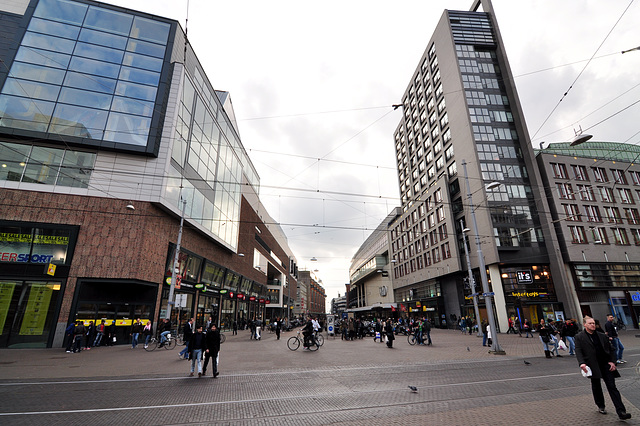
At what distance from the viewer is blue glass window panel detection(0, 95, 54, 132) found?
68.7 feet

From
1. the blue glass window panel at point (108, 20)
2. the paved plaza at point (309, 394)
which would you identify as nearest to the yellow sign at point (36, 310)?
the paved plaza at point (309, 394)

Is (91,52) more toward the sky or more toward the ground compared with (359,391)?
more toward the sky

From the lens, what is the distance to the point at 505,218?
37.7 meters

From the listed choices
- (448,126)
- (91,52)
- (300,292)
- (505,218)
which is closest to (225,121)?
(91,52)

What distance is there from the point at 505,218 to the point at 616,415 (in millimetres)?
36568

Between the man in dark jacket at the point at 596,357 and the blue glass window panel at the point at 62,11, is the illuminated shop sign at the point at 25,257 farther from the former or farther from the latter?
the man in dark jacket at the point at 596,357

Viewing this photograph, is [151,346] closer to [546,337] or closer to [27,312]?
[27,312]

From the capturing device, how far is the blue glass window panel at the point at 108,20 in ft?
85.4

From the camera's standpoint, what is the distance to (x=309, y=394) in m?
7.87

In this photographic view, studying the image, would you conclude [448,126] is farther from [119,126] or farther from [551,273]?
[119,126]

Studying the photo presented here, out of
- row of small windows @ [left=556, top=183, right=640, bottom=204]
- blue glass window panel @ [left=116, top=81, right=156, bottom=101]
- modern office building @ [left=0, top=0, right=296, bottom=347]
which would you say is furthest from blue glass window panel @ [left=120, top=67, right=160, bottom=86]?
row of small windows @ [left=556, top=183, right=640, bottom=204]

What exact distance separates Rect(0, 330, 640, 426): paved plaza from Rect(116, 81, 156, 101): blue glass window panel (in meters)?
19.9

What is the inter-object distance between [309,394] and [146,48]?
31.0 m

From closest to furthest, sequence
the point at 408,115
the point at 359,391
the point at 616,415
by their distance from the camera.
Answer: the point at 616,415, the point at 359,391, the point at 408,115
